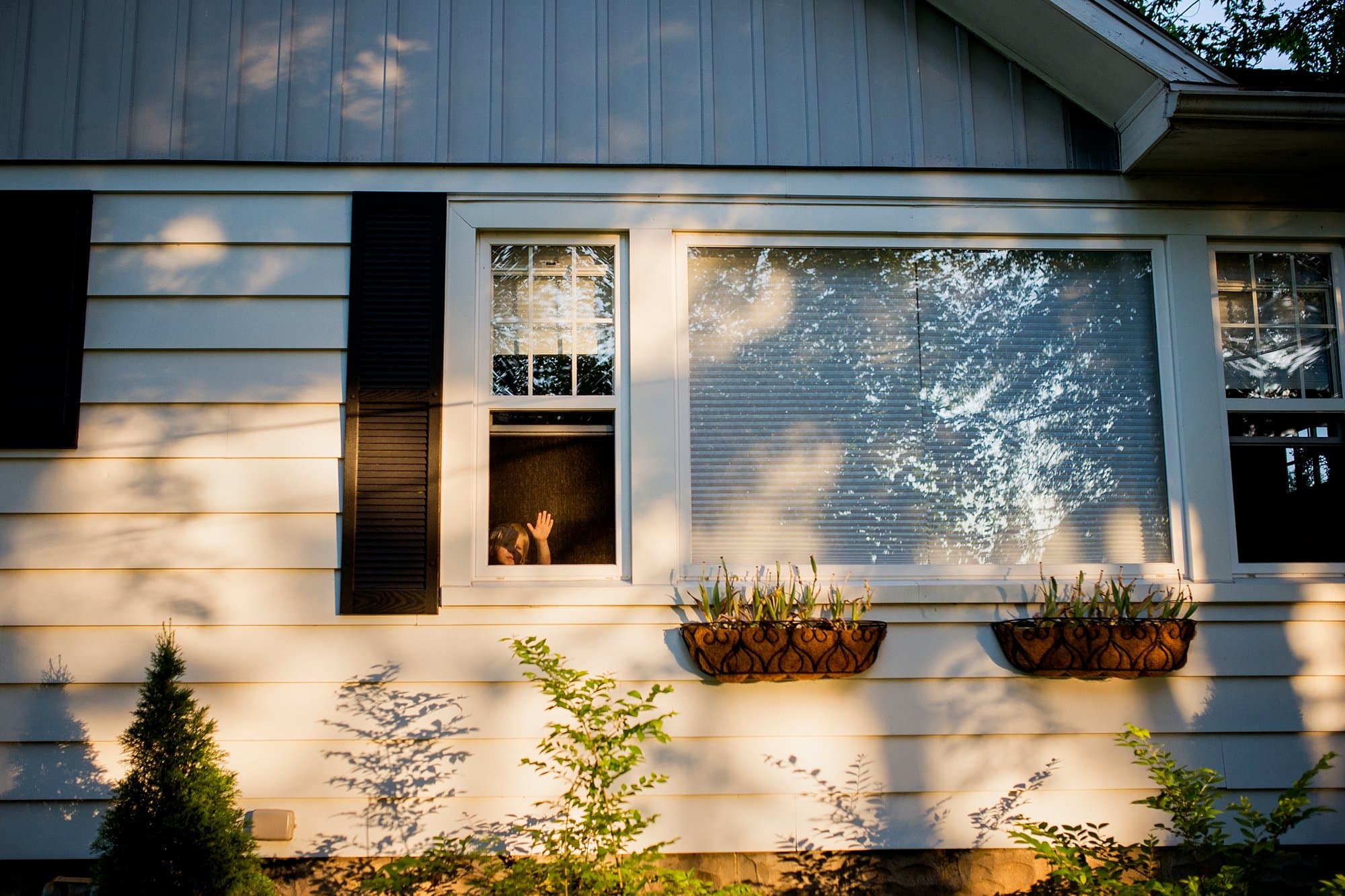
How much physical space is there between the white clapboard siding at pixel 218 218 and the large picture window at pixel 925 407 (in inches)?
58.7

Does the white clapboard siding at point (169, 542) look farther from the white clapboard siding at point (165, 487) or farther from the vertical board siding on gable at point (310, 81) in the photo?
the vertical board siding on gable at point (310, 81)

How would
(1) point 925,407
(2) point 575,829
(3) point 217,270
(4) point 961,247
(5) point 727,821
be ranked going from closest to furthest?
(2) point 575,829 < (5) point 727,821 < (3) point 217,270 < (1) point 925,407 < (4) point 961,247

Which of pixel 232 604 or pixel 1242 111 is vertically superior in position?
pixel 1242 111

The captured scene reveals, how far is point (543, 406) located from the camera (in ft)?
12.4

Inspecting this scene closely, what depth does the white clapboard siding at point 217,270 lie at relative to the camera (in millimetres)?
3742

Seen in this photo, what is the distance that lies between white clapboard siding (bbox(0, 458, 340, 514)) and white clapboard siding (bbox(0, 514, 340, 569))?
0.11 ft

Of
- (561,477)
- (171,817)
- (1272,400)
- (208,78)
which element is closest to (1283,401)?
(1272,400)

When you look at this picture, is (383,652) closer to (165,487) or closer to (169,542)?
(169,542)

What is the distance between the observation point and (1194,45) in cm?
849

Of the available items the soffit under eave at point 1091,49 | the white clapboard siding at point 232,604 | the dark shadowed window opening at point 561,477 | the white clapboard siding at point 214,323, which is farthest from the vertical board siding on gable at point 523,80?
the white clapboard siding at point 232,604

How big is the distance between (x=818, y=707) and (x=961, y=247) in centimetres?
197

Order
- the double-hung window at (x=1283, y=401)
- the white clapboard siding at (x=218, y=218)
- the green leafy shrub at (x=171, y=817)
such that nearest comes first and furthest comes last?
the green leafy shrub at (x=171, y=817)
the white clapboard siding at (x=218, y=218)
the double-hung window at (x=1283, y=401)

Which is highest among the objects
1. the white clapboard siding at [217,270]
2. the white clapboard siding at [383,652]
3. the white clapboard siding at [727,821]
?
the white clapboard siding at [217,270]

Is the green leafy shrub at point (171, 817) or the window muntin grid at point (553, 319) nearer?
the green leafy shrub at point (171, 817)
